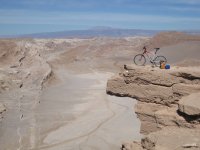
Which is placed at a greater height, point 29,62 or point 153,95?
point 153,95

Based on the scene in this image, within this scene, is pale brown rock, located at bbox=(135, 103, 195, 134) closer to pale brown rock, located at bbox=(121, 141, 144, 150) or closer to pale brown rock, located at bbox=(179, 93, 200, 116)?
pale brown rock, located at bbox=(179, 93, 200, 116)

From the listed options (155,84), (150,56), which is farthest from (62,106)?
(155,84)

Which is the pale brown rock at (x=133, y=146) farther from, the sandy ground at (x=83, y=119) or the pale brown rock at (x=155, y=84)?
the sandy ground at (x=83, y=119)

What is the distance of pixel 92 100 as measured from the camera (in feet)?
123

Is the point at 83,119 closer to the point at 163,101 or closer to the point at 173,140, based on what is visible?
the point at 163,101

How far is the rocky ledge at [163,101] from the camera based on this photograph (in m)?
11.1

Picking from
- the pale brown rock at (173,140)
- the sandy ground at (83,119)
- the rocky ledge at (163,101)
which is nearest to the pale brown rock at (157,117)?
the rocky ledge at (163,101)

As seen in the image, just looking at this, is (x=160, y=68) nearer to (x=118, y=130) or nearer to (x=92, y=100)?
(x=118, y=130)

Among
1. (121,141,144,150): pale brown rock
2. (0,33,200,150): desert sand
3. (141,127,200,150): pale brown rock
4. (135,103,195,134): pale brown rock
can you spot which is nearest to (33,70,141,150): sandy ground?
(0,33,200,150): desert sand

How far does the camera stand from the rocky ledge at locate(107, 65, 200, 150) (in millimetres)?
11070

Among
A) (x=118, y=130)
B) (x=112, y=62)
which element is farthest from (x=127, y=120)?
(x=112, y=62)

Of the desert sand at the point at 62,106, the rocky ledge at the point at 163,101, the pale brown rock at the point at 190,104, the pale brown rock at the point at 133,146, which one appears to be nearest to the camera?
the rocky ledge at the point at 163,101

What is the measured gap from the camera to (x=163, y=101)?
1298cm

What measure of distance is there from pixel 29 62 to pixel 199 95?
135ft
